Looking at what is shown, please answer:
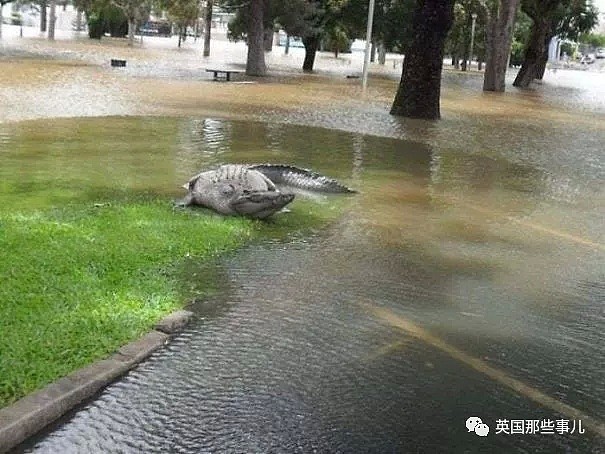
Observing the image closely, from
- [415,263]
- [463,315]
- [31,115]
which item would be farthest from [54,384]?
[31,115]

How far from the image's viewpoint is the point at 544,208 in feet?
30.8

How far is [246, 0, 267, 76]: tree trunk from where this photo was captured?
28.0 m

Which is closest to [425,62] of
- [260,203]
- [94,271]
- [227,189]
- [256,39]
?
[256,39]

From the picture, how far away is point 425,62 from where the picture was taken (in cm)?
1827

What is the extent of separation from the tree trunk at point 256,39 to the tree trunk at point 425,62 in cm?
1048

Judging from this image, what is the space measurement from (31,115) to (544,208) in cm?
853

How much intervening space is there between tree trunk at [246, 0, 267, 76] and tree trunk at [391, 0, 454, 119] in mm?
10480

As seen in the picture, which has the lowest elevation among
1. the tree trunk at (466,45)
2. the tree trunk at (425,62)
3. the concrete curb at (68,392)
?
the concrete curb at (68,392)

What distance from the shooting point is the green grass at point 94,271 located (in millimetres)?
4434

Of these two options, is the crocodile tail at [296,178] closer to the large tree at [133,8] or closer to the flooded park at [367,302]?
the flooded park at [367,302]

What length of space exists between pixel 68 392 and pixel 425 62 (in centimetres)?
1534

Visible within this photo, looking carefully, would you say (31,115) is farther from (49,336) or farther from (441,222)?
(49,336)

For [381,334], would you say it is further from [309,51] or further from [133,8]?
[133,8]

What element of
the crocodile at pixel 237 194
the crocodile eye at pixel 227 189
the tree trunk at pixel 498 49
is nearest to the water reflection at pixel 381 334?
the crocodile at pixel 237 194
